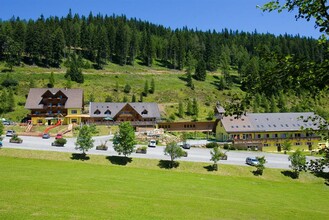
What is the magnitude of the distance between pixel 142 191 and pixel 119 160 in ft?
67.4

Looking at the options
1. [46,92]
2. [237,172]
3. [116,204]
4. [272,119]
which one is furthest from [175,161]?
[46,92]

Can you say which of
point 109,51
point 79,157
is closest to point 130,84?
point 109,51

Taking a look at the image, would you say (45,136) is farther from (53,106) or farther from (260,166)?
(260,166)

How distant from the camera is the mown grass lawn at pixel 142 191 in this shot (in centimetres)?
2078

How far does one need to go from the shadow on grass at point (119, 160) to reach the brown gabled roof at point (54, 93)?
3933 cm

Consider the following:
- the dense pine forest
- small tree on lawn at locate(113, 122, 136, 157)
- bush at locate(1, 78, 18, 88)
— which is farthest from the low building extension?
bush at locate(1, 78, 18, 88)

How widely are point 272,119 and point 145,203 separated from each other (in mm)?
62646

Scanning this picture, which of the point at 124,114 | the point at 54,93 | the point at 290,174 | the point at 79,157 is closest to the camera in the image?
the point at 290,174

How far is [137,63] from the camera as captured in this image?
511 ft

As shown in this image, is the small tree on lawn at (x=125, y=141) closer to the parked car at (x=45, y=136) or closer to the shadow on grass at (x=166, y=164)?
the shadow on grass at (x=166, y=164)

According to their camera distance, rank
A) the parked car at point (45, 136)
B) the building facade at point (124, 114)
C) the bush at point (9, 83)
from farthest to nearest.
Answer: the bush at point (9, 83) → the building facade at point (124, 114) → the parked car at point (45, 136)

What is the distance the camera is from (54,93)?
85750 millimetres

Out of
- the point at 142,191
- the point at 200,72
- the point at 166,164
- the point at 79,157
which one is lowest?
the point at 142,191

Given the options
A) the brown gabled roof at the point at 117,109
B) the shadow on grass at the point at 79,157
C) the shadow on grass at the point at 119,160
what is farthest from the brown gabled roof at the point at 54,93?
the shadow on grass at the point at 119,160
